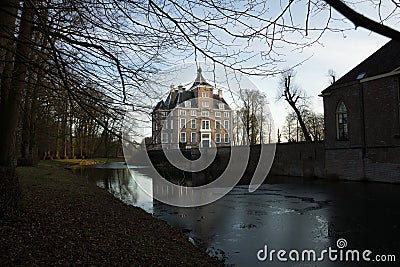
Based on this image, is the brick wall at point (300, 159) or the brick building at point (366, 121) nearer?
the brick building at point (366, 121)

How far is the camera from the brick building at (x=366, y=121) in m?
19.0

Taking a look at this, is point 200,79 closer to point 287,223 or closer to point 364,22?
point 364,22

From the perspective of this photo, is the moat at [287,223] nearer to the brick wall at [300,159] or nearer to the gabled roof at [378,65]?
the gabled roof at [378,65]

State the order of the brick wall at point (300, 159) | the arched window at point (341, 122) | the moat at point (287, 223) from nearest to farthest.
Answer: the moat at point (287, 223) < the arched window at point (341, 122) < the brick wall at point (300, 159)

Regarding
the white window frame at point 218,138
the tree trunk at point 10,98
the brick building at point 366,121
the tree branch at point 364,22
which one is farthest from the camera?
the white window frame at point 218,138

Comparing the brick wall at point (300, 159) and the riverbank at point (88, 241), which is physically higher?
the brick wall at point (300, 159)

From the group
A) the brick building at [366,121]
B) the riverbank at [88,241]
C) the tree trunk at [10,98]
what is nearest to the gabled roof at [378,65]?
the brick building at [366,121]

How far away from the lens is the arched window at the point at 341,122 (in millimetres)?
22656

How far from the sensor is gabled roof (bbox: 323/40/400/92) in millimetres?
19734

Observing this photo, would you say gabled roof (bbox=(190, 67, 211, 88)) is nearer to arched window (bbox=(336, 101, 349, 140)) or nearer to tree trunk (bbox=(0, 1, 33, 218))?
tree trunk (bbox=(0, 1, 33, 218))

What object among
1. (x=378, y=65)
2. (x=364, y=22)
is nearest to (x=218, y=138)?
(x=378, y=65)

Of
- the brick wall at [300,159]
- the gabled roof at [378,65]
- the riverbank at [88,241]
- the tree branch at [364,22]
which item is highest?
the gabled roof at [378,65]

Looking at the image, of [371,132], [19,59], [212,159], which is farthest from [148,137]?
[212,159]

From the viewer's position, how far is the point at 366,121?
2070 cm
